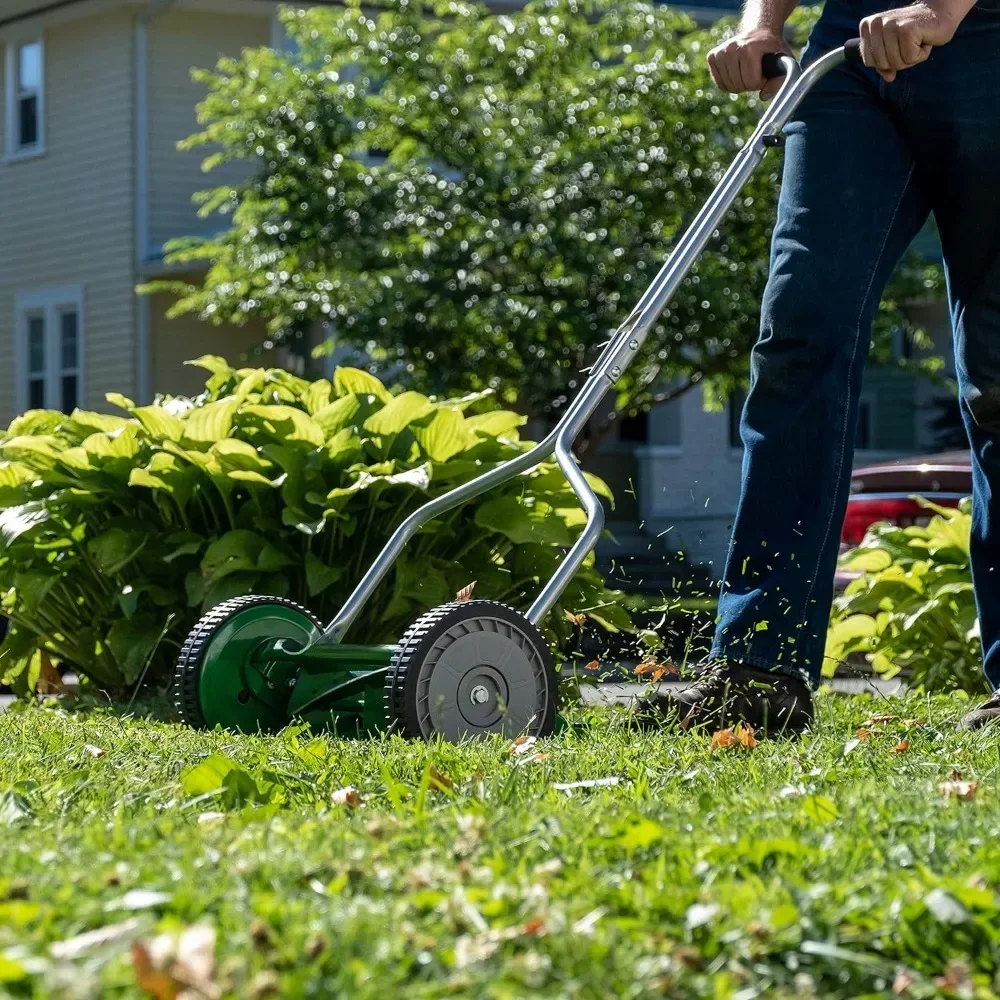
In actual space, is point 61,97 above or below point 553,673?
above

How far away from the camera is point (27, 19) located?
69.5 ft

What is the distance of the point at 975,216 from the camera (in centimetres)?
381

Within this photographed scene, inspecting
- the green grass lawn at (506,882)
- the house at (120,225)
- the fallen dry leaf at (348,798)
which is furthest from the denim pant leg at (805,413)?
the house at (120,225)

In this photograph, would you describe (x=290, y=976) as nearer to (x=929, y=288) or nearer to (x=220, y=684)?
(x=220, y=684)

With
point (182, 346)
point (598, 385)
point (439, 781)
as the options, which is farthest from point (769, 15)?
point (182, 346)

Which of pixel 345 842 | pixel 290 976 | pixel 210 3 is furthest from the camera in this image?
pixel 210 3

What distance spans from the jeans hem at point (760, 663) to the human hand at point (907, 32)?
1.23 m

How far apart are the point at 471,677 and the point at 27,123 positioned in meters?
20.0

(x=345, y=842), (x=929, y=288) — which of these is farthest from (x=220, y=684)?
(x=929, y=288)

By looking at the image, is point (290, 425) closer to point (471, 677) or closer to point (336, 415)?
point (336, 415)

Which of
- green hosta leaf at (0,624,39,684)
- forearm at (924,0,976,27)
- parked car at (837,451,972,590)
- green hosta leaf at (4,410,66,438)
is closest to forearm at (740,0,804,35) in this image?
forearm at (924,0,976,27)

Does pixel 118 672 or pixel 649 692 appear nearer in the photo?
pixel 649 692

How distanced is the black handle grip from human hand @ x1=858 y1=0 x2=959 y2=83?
0.43 meters

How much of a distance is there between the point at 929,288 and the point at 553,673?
1448 cm
